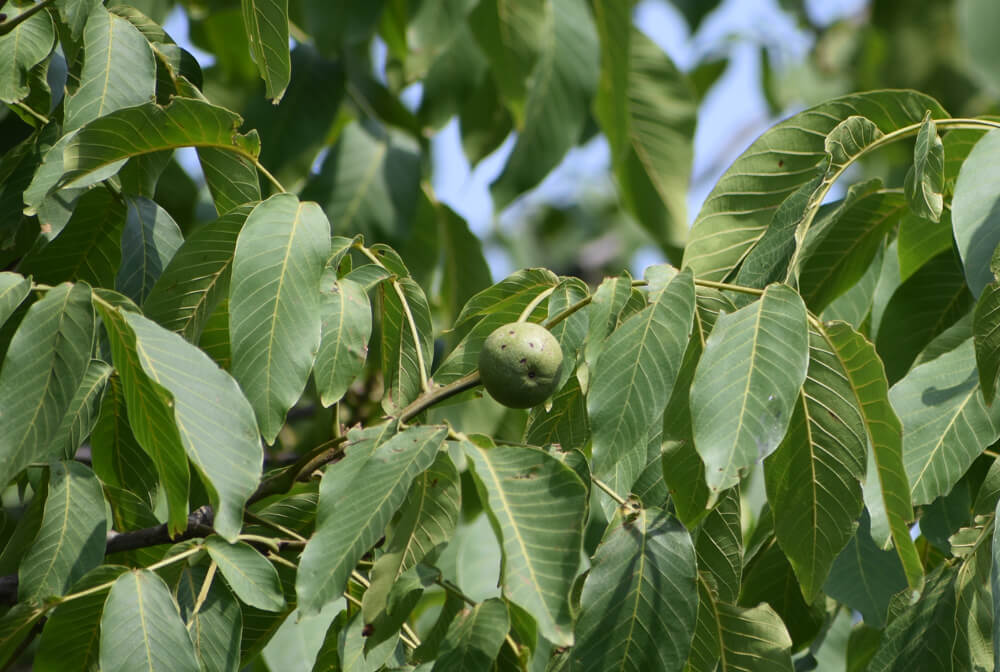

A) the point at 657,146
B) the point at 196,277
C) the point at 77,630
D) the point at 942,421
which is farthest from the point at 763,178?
the point at 657,146

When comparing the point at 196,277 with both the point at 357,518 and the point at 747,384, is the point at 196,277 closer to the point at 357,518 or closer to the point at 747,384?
the point at 357,518

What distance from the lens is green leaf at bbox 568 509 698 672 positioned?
0.97 metres

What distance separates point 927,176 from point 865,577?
1.59 ft

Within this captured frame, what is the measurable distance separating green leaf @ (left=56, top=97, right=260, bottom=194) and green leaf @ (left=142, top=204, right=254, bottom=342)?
10 cm

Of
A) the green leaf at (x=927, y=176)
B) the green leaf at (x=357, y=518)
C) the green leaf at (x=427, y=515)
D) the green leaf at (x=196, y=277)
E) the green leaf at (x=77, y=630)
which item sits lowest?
the green leaf at (x=77, y=630)

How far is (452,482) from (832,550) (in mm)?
385

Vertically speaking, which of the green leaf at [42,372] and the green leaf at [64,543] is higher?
the green leaf at [42,372]

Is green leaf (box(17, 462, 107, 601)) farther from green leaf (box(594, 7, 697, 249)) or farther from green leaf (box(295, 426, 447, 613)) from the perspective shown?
green leaf (box(594, 7, 697, 249))

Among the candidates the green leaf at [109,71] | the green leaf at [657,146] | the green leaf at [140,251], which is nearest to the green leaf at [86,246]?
the green leaf at [140,251]

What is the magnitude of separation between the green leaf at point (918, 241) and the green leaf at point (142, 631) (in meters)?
1.04

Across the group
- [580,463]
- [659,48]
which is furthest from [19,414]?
[659,48]

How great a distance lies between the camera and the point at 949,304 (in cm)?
149

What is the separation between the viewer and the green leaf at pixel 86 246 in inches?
51.4

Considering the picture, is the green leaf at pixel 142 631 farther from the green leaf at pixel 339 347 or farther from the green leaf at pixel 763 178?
the green leaf at pixel 763 178
